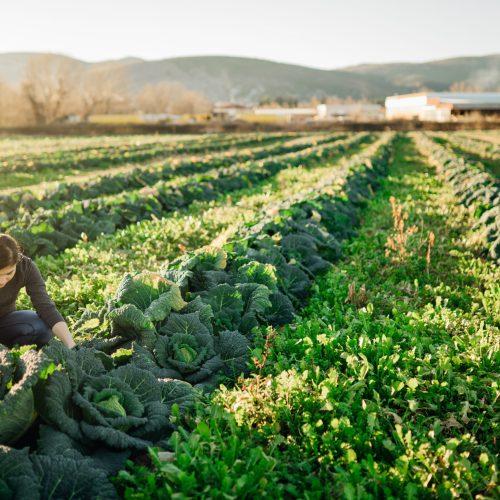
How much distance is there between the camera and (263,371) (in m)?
3.93

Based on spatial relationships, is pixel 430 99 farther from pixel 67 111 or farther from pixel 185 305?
pixel 185 305

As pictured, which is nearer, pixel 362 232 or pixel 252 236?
pixel 252 236

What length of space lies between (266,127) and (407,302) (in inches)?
1753

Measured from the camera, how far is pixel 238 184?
14.8 meters

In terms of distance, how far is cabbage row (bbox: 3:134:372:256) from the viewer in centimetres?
779

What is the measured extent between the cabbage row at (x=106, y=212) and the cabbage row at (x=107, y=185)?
3.98ft

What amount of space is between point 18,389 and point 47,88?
59235mm

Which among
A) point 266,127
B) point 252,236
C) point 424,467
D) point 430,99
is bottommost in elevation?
point 424,467

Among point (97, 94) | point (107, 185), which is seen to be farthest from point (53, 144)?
point (97, 94)

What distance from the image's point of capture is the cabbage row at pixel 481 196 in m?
7.21

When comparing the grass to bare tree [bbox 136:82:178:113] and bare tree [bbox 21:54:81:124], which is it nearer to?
bare tree [bbox 21:54:81:124]

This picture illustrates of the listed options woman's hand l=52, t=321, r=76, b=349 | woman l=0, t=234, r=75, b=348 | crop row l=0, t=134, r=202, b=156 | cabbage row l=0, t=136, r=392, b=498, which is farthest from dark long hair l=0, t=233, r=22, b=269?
crop row l=0, t=134, r=202, b=156

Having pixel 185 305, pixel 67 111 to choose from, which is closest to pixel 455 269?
pixel 185 305

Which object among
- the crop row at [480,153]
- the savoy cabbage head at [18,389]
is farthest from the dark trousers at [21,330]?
the crop row at [480,153]
